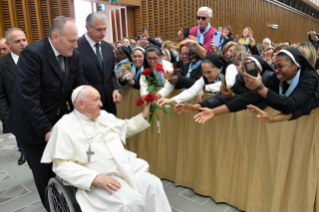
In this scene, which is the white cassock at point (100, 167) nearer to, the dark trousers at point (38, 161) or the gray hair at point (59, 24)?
the dark trousers at point (38, 161)

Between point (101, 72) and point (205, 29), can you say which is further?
point (205, 29)

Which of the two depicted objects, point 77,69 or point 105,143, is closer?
point 105,143

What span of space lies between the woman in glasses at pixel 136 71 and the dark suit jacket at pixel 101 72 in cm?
21

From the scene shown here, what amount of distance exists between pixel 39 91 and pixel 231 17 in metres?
12.6

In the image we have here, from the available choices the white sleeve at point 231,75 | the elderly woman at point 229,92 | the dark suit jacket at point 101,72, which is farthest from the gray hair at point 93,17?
the white sleeve at point 231,75

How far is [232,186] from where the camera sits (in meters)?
2.42

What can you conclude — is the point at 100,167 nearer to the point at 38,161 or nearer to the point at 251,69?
the point at 38,161

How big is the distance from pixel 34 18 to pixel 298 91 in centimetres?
658

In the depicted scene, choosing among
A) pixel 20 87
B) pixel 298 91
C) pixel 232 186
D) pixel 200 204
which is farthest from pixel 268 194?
pixel 20 87

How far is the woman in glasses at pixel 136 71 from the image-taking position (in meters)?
2.98

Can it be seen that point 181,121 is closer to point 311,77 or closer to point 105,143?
point 105,143

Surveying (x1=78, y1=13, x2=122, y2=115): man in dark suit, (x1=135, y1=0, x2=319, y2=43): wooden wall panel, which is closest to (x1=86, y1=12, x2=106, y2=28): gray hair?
(x1=78, y1=13, x2=122, y2=115): man in dark suit

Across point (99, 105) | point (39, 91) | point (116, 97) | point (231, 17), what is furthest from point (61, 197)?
point (231, 17)

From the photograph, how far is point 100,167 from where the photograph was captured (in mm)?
1817
